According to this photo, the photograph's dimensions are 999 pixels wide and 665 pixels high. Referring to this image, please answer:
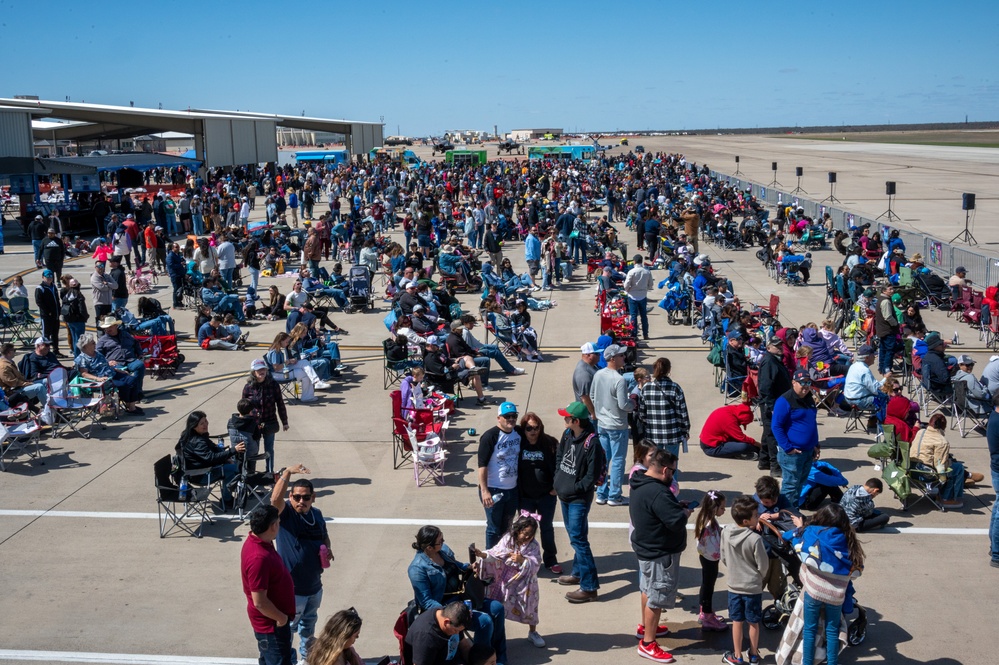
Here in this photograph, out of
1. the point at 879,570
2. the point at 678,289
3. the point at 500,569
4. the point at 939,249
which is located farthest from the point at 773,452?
the point at 939,249

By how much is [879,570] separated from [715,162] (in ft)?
248

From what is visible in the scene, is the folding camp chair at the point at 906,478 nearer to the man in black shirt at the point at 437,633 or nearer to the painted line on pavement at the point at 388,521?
the painted line on pavement at the point at 388,521

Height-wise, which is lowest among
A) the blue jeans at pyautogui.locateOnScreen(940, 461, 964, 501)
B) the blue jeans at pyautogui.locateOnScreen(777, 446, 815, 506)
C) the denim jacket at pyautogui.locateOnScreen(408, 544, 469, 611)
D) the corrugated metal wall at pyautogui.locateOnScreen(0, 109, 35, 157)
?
the blue jeans at pyautogui.locateOnScreen(940, 461, 964, 501)

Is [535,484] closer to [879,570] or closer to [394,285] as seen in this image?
[879,570]

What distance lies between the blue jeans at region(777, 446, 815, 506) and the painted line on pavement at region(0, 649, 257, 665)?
16.1 feet

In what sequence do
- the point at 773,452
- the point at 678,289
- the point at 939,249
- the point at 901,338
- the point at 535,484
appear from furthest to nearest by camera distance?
the point at 939,249 < the point at 678,289 < the point at 901,338 < the point at 773,452 < the point at 535,484

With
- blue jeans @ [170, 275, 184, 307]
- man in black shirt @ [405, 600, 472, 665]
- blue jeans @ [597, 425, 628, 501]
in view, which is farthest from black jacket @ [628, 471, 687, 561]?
blue jeans @ [170, 275, 184, 307]

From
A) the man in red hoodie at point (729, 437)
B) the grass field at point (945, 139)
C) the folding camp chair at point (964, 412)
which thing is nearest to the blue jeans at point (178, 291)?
the man in red hoodie at point (729, 437)

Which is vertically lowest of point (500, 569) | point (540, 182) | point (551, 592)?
point (551, 592)

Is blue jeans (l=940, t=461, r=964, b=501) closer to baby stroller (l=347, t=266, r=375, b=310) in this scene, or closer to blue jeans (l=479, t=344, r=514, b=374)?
blue jeans (l=479, t=344, r=514, b=374)

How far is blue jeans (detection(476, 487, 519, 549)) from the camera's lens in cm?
744

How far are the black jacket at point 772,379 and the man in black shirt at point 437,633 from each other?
548cm

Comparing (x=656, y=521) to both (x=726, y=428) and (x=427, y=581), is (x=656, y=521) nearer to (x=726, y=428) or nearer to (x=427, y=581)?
(x=427, y=581)

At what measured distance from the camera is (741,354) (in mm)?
12273
